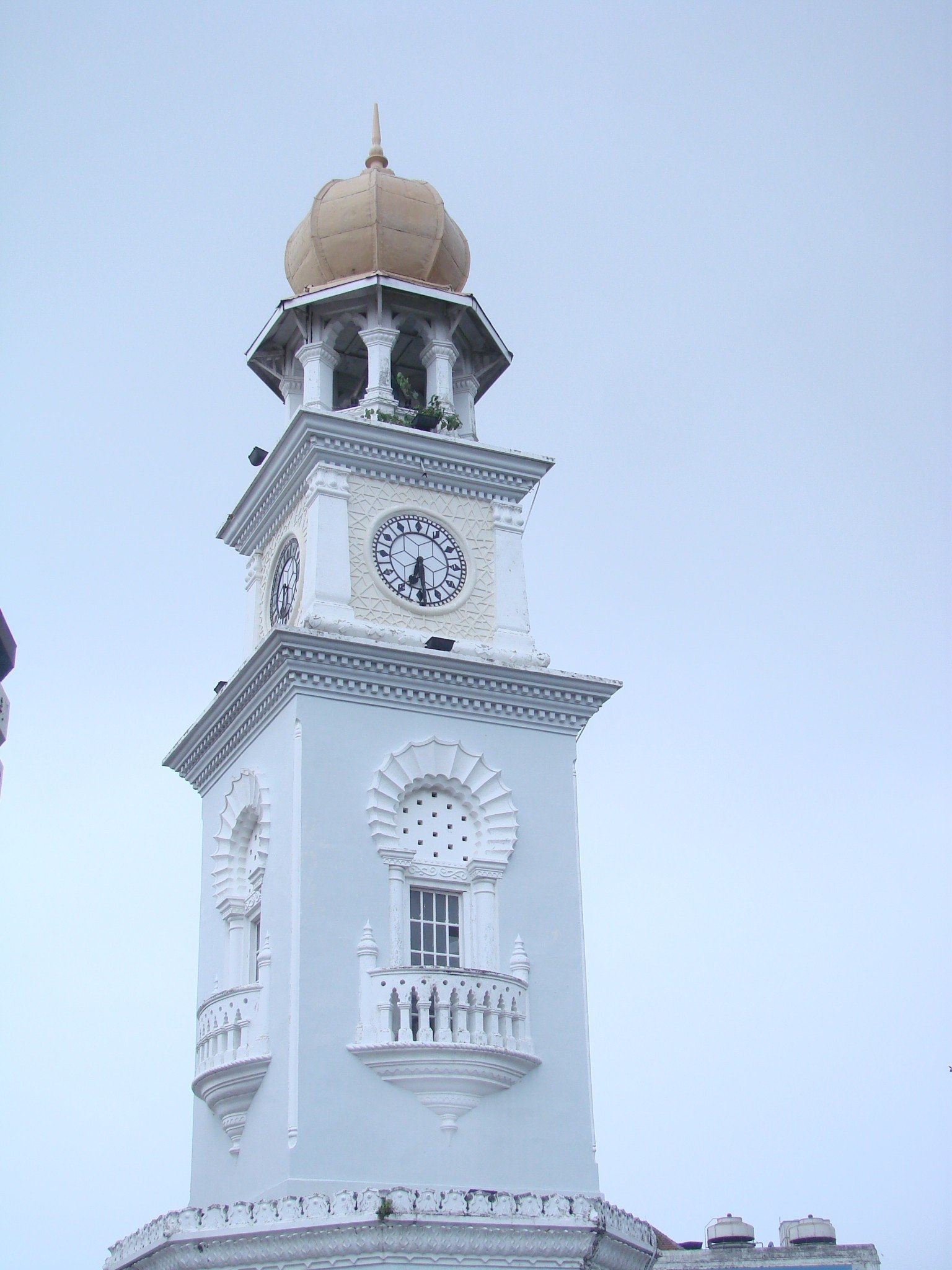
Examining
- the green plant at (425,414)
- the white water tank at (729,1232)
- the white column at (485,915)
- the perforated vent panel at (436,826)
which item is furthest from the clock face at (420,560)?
the white water tank at (729,1232)

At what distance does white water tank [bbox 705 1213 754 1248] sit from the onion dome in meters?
23.1

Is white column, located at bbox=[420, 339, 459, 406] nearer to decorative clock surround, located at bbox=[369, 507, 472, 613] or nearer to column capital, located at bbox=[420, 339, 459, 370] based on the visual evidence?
column capital, located at bbox=[420, 339, 459, 370]

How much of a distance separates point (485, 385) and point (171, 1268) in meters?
15.6

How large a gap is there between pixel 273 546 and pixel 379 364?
338 centimetres

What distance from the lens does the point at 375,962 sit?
73.3ft

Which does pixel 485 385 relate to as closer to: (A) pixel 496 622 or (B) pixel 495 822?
(A) pixel 496 622

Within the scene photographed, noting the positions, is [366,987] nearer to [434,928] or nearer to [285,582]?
[434,928]

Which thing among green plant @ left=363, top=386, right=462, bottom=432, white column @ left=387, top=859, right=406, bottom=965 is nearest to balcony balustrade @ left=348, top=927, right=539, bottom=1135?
white column @ left=387, top=859, right=406, bottom=965

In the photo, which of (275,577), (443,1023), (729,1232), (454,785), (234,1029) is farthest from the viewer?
(729,1232)

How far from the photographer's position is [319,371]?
2788 cm

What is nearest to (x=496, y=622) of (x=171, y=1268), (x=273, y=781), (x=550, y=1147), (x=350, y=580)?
(x=350, y=580)

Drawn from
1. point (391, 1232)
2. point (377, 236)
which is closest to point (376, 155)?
point (377, 236)

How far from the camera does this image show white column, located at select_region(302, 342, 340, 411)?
27.6 m

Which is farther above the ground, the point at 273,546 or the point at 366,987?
the point at 273,546
